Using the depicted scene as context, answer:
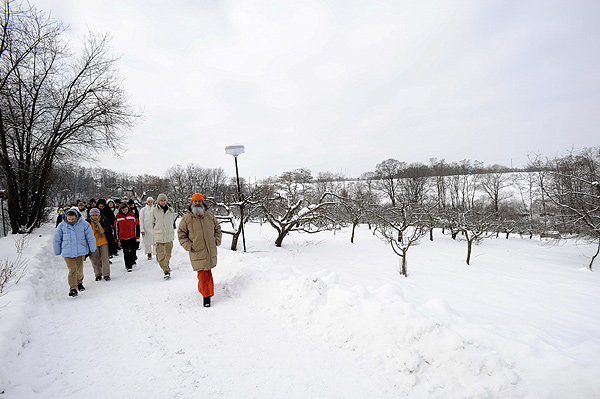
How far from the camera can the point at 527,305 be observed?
7785mm

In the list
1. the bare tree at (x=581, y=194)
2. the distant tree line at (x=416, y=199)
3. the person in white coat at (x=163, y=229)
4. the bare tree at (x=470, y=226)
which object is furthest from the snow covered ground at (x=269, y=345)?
the bare tree at (x=581, y=194)

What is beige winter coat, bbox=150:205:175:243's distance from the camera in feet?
22.1

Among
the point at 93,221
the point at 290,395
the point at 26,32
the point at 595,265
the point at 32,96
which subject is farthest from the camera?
the point at 595,265

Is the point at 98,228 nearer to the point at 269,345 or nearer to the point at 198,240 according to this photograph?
the point at 198,240

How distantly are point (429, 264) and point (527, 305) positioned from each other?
24.9ft

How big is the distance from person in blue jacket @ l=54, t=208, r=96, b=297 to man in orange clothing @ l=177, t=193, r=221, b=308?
97.5 inches

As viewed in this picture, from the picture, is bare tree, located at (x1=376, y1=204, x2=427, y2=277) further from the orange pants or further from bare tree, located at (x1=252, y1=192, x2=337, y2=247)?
the orange pants

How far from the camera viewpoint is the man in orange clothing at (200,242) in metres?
4.54

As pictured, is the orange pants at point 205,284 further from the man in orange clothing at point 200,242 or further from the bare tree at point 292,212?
the bare tree at point 292,212

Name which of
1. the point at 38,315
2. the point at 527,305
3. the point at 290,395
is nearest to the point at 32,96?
the point at 38,315

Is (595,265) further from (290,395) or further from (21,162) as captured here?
(21,162)

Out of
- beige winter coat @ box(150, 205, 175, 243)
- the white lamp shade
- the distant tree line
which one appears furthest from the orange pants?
the distant tree line

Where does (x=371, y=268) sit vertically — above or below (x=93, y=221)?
below

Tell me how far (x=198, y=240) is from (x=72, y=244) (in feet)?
9.30
